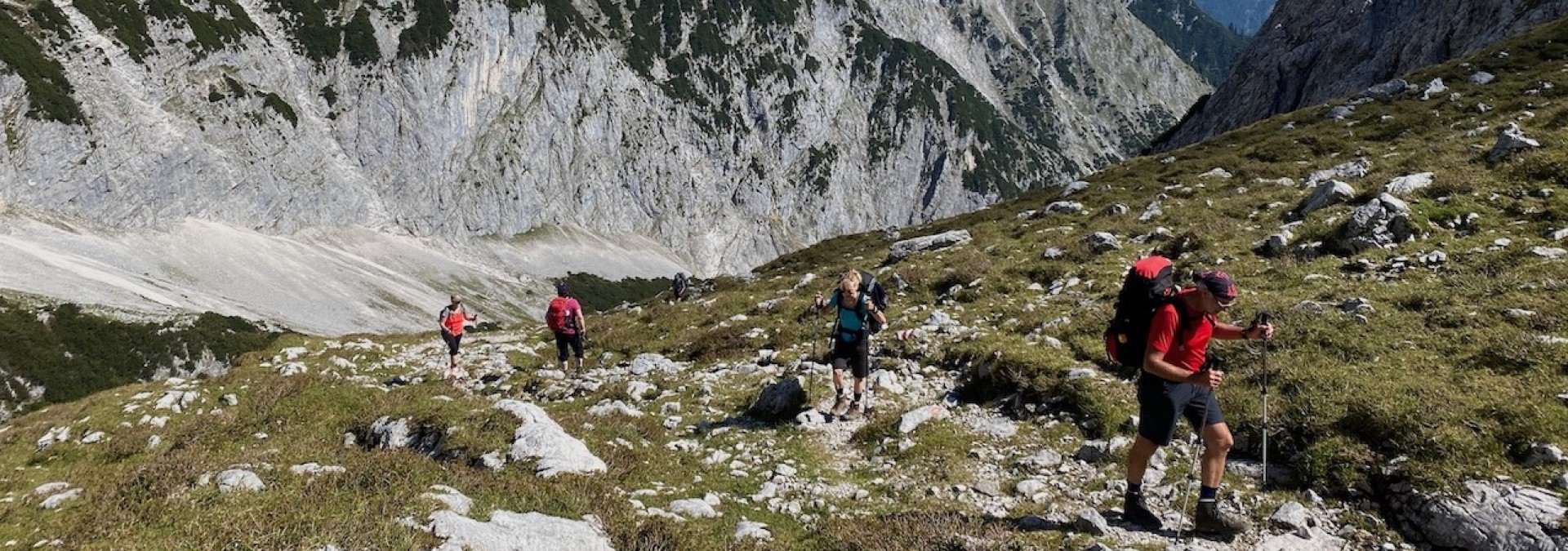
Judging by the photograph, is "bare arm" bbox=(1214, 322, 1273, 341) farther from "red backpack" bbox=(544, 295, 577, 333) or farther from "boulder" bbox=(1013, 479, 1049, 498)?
"red backpack" bbox=(544, 295, 577, 333)

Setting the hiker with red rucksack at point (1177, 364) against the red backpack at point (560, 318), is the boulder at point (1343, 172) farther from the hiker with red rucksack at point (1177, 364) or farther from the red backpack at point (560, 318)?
the red backpack at point (560, 318)

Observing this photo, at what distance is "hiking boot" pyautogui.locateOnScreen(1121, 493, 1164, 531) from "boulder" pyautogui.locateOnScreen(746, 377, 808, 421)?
6.13 meters

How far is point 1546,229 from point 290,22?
214m

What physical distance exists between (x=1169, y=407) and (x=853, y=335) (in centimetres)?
573

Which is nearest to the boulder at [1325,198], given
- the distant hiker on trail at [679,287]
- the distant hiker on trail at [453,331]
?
the distant hiker on trail at [453,331]

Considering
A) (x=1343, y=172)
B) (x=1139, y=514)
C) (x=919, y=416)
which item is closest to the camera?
(x=1139, y=514)

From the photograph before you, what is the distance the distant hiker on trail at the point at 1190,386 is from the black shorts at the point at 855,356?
210 inches

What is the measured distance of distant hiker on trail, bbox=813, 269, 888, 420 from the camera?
12.2 m

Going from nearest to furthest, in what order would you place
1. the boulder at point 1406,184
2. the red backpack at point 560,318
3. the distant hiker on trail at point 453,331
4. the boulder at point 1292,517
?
the boulder at point 1292,517
the boulder at point 1406,184
the red backpack at point 560,318
the distant hiker on trail at point 453,331

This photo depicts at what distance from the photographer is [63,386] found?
9288 cm

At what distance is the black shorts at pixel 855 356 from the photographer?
12.2 m

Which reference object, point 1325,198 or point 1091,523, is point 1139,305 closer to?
point 1091,523

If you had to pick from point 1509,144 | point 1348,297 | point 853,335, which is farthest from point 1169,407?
point 1509,144

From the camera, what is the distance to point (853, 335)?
482 inches
